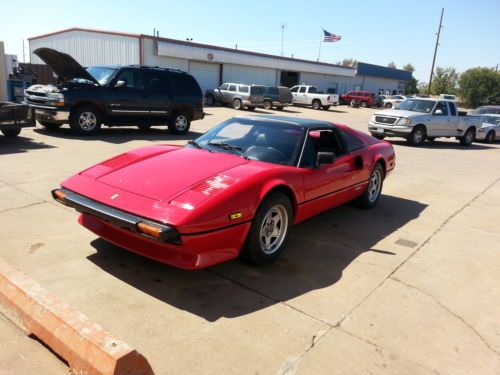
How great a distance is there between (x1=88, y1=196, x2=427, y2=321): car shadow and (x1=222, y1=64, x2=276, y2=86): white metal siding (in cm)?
3064

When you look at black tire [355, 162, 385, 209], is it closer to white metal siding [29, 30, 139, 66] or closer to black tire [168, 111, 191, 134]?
black tire [168, 111, 191, 134]

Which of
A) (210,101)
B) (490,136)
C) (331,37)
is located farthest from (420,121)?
(331,37)

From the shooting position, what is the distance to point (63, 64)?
10445mm

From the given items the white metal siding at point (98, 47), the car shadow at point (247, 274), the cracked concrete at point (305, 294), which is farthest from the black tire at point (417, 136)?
the white metal siding at point (98, 47)

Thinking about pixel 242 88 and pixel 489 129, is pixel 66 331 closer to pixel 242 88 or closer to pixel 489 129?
pixel 489 129

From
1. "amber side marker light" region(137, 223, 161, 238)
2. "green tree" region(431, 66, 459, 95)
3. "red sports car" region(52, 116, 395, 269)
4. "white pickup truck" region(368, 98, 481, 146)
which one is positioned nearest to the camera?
"amber side marker light" region(137, 223, 161, 238)

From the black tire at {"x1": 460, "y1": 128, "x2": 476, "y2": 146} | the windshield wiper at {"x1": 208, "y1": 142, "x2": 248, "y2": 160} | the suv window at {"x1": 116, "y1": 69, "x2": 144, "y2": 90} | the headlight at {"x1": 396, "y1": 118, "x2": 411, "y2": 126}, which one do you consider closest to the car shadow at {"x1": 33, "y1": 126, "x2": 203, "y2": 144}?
the suv window at {"x1": 116, "y1": 69, "x2": 144, "y2": 90}

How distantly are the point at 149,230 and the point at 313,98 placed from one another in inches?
1276

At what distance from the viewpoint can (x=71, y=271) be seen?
3592 mm

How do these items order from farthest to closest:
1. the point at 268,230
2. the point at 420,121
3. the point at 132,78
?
the point at 420,121 < the point at 132,78 < the point at 268,230

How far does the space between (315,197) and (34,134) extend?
9.40m

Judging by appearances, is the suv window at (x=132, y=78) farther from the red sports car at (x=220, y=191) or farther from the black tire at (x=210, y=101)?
the black tire at (x=210, y=101)

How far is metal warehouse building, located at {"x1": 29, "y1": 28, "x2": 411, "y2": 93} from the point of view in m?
27.5

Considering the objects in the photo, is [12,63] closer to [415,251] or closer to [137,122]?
[137,122]
